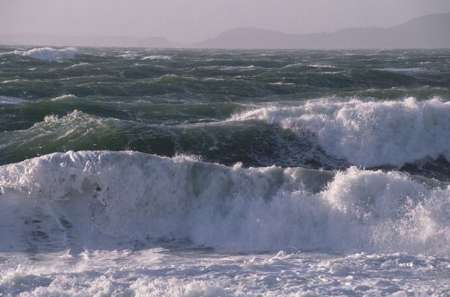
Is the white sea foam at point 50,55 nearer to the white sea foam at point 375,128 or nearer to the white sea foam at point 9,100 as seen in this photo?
the white sea foam at point 9,100

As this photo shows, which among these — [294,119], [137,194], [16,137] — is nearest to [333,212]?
[137,194]

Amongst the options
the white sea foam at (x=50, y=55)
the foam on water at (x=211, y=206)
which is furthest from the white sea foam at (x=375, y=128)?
the white sea foam at (x=50, y=55)

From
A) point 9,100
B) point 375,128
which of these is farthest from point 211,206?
point 9,100

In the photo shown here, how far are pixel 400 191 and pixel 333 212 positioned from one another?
4.02 feet

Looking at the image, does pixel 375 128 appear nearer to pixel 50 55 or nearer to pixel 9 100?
pixel 9 100

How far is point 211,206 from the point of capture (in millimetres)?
10992

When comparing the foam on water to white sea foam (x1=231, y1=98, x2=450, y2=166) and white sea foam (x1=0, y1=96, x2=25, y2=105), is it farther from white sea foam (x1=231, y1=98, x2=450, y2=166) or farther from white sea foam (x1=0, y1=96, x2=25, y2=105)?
white sea foam (x1=0, y1=96, x2=25, y2=105)

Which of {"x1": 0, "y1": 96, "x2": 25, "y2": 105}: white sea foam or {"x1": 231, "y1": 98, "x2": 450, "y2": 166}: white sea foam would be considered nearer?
{"x1": 231, "y1": 98, "x2": 450, "y2": 166}: white sea foam

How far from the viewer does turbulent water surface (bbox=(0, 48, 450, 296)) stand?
304 inches

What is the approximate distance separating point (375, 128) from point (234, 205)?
7.65 m

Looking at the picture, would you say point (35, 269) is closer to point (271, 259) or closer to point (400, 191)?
point (271, 259)

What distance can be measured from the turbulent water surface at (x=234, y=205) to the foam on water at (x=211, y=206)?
0.08 feet

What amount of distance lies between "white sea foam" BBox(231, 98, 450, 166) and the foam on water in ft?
17.8

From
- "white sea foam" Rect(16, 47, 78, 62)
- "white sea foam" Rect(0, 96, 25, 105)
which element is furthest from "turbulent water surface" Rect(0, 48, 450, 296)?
"white sea foam" Rect(16, 47, 78, 62)
